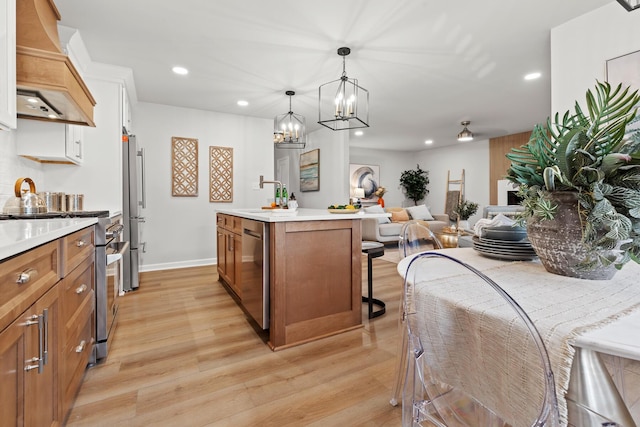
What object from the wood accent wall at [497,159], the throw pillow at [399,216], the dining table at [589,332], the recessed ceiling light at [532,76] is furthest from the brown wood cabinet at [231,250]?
the wood accent wall at [497,159]

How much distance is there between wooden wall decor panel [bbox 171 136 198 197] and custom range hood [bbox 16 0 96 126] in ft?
8.18

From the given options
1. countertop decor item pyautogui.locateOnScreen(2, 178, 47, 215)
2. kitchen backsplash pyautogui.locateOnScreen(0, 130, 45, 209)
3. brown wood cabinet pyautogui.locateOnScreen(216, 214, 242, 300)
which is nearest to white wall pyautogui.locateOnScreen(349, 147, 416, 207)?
brown wood cabinet pyautogui.locateOnScreen(216, 214, 242, 300)

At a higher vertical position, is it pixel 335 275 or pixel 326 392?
pixel 335 275

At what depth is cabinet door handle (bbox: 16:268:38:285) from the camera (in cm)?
81

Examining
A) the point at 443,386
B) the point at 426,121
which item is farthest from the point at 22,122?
the point at 426,121

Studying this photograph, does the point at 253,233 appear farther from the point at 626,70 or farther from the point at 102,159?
the point at 626,70

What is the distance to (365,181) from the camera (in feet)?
28.3

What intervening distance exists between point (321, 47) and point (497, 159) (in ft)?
20.1

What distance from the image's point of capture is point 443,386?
2.94ft

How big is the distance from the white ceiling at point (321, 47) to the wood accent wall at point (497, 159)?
2575 millimetres

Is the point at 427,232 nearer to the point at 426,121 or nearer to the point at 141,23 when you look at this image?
the point at 141,23

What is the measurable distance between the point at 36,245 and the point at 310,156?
19.2 feet

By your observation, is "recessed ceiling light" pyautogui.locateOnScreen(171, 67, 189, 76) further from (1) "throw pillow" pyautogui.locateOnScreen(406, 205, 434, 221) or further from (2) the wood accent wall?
(2) the wood accent wall

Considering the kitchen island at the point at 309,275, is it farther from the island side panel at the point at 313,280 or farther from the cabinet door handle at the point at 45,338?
the cabinet door handle at the point at 45,338
